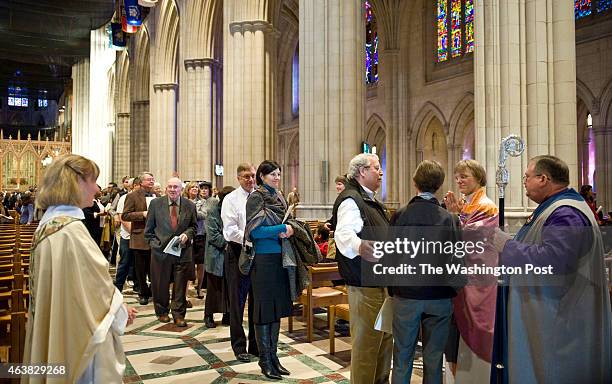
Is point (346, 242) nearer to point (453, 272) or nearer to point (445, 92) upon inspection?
point (453, 272)

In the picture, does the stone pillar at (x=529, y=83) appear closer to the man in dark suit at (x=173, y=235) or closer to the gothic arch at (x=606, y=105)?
the man in dark suit at (x=173, y=235)

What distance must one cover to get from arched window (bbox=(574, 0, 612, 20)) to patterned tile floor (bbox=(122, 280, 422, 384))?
13.0 meters

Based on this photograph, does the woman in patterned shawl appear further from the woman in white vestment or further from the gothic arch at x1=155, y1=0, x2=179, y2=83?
the gothic arch at x1=155, y1=0, x2=179, y2=83

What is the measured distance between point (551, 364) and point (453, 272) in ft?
2.19

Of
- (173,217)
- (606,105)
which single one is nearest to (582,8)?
(606,105)

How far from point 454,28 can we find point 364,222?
17.2 meters

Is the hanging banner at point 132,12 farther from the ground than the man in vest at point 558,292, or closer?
farther from the ground

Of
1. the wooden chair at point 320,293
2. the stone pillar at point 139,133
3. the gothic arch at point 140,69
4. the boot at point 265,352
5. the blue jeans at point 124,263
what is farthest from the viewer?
the stone pillar at point 139,133

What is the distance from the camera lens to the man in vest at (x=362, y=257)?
3.05 metres

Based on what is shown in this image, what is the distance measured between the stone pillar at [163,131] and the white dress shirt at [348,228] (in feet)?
62.2

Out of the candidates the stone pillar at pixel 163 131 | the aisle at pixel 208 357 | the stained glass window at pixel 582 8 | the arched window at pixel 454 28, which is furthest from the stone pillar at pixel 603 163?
the stone pillar at pixel 163 131

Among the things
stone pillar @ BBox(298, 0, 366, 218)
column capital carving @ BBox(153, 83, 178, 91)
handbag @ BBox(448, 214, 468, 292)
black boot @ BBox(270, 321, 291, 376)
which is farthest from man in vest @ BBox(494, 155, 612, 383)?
column capital carving @ BBox(153, 83, 178, 91)

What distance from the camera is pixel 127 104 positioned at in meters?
29.1

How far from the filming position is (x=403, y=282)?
2.81m
